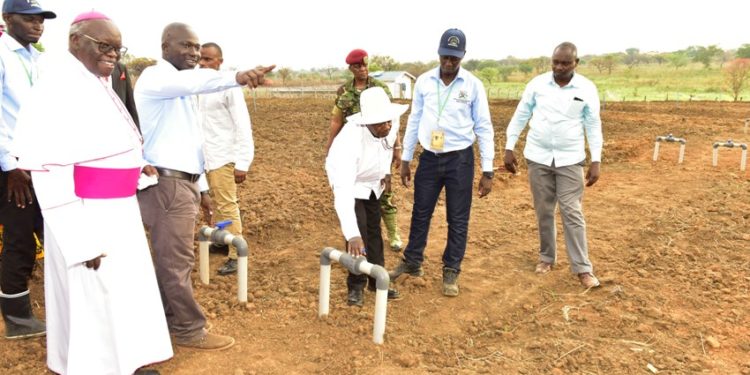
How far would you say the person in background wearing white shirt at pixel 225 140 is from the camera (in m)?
4.46

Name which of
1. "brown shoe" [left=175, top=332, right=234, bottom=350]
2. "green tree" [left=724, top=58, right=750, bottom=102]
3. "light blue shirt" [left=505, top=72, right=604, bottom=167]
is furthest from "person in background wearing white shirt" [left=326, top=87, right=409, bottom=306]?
"green tree" [left=724, top=58, right=750, bottom=102]

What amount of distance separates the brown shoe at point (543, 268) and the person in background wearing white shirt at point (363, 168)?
5.60 feet

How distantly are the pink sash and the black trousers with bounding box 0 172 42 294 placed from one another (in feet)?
3.80

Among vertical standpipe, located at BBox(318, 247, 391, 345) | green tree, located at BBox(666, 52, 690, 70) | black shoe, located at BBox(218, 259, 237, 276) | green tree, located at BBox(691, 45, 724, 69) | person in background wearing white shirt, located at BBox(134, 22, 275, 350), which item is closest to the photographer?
person in background wearing white shirt, located at BBox(134, 22, 275, 350)

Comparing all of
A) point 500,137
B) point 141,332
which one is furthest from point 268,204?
point 500,137

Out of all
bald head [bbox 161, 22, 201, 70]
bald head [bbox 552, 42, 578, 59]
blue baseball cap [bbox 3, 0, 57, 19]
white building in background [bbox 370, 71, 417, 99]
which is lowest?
bald head [bbox 161, 22, 201, 70]

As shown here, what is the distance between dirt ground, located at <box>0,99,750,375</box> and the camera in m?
3.34

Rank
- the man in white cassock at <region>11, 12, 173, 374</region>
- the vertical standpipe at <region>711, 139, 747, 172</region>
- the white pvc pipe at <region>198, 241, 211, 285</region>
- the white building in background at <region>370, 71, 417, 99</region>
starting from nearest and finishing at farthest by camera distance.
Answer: the man in white cassock at <region>11, 12, 173, 374</region> < the white pvc pipe at <region>198, 241, 211, 285</region> < the vertical standpipe at <region>711, 139, 747, 172</region> < the white building in background at <region>370, 71, 417, 99</region>

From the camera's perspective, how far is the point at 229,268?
4730 mm

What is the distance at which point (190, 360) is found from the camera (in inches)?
127

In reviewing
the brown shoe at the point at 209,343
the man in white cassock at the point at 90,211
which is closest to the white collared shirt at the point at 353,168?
the brown shoe at the point at 209,343

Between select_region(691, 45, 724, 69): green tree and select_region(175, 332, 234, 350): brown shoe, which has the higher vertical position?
select_region(691, 45, 724, 69): green tree

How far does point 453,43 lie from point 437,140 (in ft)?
2.42

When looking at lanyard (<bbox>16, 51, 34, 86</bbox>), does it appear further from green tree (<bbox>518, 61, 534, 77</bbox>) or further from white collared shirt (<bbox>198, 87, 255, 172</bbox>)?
green tree (<bbox>518, 61, 534, 77</bbox>)
